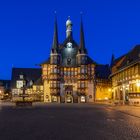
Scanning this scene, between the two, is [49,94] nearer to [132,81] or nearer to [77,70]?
[77,70]

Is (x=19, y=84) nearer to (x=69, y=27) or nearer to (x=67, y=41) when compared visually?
(x=67, y=41)

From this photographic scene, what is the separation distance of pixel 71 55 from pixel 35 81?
916 inches

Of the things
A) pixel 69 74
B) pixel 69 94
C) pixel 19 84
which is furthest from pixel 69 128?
pixel 19 84

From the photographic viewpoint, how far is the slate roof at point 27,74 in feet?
427

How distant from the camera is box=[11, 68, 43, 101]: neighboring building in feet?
391

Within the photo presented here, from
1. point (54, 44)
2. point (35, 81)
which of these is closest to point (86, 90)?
point (54, 44)

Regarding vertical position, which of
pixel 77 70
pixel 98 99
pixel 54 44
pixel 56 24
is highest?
pixel 56 24

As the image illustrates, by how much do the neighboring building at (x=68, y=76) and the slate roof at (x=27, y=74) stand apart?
22.8 meters

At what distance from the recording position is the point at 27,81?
130 metres

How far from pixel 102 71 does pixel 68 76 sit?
73.8 ft

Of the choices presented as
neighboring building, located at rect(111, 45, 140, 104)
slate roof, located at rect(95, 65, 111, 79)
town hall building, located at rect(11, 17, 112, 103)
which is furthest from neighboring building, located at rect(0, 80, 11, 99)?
neighboring building, located at rect(111, 45, 140, 104)

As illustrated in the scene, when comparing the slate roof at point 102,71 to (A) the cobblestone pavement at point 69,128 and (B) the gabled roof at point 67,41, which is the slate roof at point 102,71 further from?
(A) the cobblestone pavement at point 69,128

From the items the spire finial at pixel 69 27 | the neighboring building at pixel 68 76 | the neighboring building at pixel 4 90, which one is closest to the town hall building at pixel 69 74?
the neighboring building at pixel 68 76

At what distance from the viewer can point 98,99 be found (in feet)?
381
